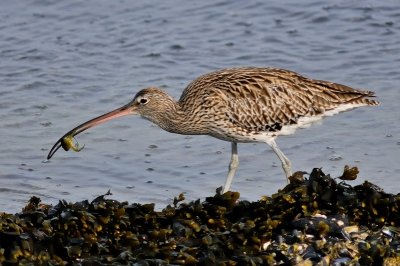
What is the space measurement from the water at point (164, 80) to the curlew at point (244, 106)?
64cm

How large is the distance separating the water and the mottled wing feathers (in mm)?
806

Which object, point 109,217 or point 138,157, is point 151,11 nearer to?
point 138,157

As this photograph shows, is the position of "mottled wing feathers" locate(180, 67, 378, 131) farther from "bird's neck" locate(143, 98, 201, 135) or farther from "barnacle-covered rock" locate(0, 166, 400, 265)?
"barnacle-covered rock" locate(0, 166, 400, 265)

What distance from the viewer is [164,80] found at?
40.4ft

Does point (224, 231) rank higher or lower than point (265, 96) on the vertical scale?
lower

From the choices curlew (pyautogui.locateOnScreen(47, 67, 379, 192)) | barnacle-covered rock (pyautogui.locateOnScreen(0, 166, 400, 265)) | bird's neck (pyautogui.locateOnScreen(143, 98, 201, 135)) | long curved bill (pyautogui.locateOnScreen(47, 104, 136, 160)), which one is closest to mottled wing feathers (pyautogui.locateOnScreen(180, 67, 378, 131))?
curlew (pyautogui.locateOnScreen(47, 67, 379, 192))

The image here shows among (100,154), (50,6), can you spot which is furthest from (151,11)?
(100,154)

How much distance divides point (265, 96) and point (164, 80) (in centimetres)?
363

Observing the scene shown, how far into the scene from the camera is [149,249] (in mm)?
5762

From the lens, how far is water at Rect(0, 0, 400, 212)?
927cm

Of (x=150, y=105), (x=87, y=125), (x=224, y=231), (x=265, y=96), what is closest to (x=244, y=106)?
(x=265, y=96)

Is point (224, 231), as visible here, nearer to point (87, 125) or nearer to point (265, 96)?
point (87, 125)

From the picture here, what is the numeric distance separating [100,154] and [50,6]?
6147 millimetres

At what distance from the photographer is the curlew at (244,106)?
8.72 meters
